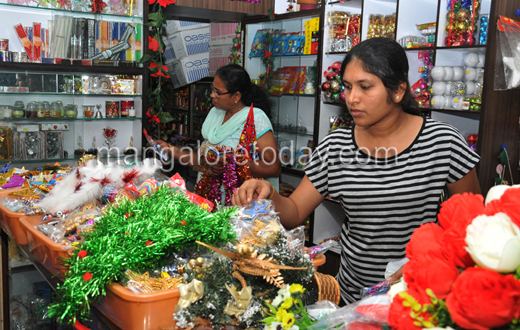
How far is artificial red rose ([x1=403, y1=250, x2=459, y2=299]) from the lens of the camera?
1.92ft

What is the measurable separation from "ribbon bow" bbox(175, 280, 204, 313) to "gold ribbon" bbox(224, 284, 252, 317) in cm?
6

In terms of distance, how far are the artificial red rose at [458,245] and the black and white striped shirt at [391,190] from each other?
965 millimetres

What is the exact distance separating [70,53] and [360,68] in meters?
2.90

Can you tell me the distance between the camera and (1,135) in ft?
11.6

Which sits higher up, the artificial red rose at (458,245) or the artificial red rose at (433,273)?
the artificial red rose at (458,245)

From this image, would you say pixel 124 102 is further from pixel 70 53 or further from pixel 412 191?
pixel 412 191

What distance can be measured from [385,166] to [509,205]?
1.02 m

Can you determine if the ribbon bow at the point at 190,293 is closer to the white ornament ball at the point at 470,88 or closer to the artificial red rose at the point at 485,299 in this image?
the artificial red rose at the point at 485,299

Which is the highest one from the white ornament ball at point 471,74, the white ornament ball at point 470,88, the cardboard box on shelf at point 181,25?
the cardboard box on shelf at point 181,25

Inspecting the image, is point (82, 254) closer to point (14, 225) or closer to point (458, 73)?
point (14, 225)

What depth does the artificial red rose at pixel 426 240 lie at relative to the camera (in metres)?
0.63

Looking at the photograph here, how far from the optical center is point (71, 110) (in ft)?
12.6

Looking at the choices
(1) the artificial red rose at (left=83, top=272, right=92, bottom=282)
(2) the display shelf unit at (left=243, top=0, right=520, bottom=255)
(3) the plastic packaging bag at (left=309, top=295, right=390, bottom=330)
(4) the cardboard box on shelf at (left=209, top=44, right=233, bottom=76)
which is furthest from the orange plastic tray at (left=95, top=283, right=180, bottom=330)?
(4) the cardboard box on shelf at (left=209, top=44, right=233, bottom=76)

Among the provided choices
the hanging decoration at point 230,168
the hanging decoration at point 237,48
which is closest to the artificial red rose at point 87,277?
the hanging decoration at point 230,168
